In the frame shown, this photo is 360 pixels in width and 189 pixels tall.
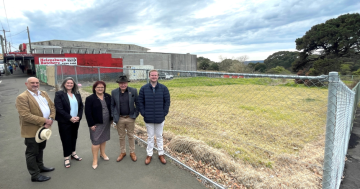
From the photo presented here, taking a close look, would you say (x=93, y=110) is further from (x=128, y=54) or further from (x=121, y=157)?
(x=128, y=54)

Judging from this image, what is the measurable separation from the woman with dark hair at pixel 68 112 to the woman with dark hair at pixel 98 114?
1.06 feet

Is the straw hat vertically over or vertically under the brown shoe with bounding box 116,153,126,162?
over

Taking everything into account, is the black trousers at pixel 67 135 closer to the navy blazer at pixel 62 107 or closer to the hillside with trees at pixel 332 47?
the navy blazer at pixel 62 107

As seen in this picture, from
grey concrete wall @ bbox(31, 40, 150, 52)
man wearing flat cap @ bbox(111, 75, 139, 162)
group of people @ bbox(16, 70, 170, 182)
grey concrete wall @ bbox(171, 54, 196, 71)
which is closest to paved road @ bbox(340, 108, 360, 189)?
group of people @ bbox(16, 70, 170, 182)

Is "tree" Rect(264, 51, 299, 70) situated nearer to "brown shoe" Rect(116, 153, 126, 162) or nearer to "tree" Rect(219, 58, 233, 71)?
"tree" Rect(219, 58, 233, 71)

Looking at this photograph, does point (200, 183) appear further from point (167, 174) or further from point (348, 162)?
point (348, 162)

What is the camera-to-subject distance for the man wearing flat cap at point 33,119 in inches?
117

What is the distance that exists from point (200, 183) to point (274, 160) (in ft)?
6.36

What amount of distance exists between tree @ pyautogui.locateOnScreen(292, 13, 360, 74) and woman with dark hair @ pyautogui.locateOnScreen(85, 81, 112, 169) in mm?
31163

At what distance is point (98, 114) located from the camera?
3539 millimetres

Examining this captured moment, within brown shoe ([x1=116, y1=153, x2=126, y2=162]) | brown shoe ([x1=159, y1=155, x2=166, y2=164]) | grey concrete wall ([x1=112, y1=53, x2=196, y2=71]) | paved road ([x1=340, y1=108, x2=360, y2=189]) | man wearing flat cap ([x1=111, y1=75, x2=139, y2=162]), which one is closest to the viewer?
paved road ([x1=340, y1=108, x2=360, y2=189])

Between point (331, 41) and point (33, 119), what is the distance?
132 ft

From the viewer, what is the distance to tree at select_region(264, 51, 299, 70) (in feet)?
187

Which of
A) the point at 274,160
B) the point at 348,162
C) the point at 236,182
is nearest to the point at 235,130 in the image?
the point at 274,160
